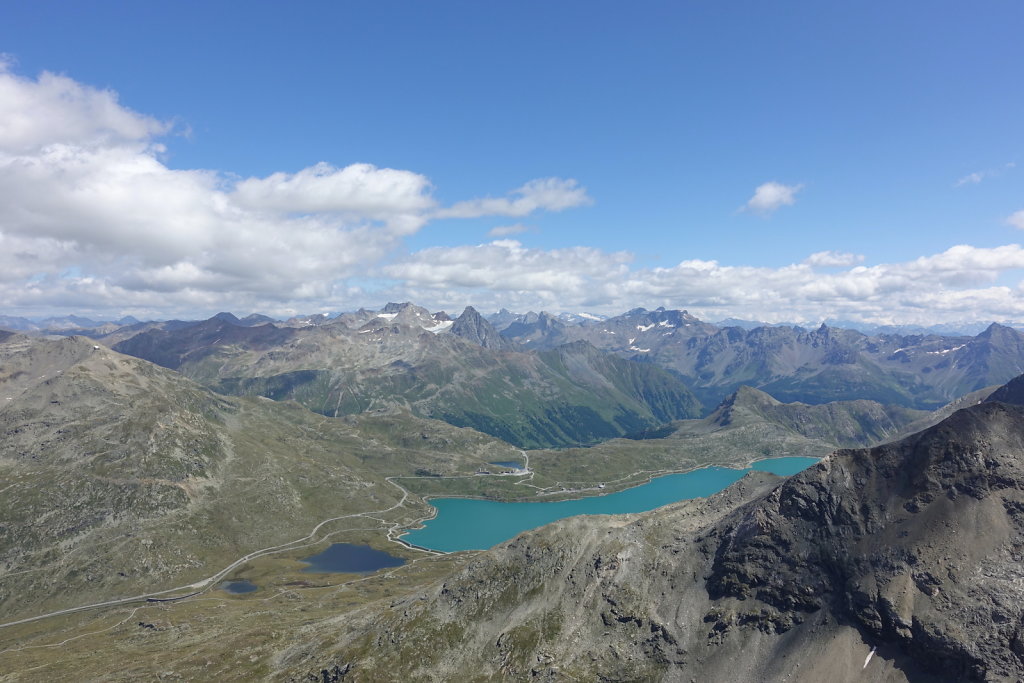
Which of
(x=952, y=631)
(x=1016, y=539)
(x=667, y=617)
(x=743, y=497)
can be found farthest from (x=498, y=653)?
(x=1016, y=539)

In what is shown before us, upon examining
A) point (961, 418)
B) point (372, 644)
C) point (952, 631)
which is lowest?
point (372, 644)

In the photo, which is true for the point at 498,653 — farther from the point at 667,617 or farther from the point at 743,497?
the point at 743,497

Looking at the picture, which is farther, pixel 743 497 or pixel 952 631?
pixel 743 497

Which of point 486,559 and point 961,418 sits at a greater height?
point 961,418

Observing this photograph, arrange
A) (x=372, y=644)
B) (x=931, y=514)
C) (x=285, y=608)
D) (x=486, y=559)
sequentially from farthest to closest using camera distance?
(x=285, y=608) < (x=486, y=559) < (x=372, y=644) < (x=931, y=514)

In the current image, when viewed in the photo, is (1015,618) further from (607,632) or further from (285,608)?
(285,608)

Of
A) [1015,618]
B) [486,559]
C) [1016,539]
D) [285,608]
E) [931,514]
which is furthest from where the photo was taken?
[285,608]
